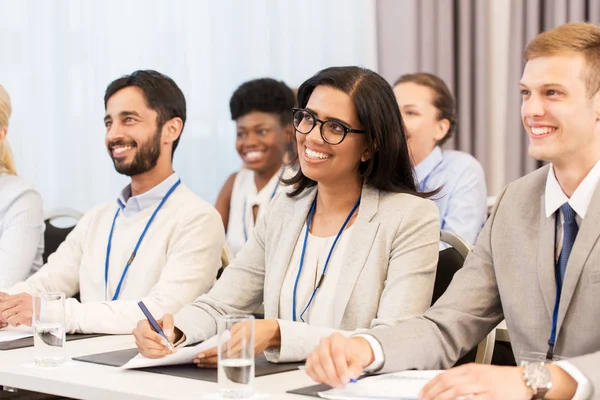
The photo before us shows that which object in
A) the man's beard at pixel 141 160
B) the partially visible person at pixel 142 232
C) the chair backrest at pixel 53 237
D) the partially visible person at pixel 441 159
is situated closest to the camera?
the partially visible person at pixel 142 232

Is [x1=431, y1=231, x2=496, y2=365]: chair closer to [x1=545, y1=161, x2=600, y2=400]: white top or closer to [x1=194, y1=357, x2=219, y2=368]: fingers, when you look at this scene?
[x1=545, y1=161, x2=600, y2=400]: white top

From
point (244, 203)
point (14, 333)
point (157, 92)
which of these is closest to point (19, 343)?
point (14, 333)

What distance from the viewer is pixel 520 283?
1.96 meters

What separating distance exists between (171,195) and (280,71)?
2337mm

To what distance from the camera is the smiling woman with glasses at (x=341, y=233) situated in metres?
2.29

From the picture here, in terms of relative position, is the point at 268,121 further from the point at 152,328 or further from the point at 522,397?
the point at 522,397

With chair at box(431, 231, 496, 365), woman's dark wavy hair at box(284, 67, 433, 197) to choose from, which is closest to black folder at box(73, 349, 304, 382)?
chair at box(431, 231, 496, 365)

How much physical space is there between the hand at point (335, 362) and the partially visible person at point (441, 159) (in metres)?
2.31

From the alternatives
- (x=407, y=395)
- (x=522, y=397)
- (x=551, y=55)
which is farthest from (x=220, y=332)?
(x=551, y=55)

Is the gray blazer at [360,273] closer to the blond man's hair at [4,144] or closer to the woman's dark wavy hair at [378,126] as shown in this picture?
the woman's dark wavy hair at [378,126]

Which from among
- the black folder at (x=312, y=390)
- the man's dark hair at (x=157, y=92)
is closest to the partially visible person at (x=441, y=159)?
the man's dark hair at (x=157, y=92)

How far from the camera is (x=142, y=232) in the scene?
2.89m

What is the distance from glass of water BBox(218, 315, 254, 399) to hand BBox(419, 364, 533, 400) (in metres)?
0.33

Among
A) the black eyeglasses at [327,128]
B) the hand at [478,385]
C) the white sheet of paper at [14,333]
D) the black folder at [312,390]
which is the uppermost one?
the black eyeglasses at [327,128]
